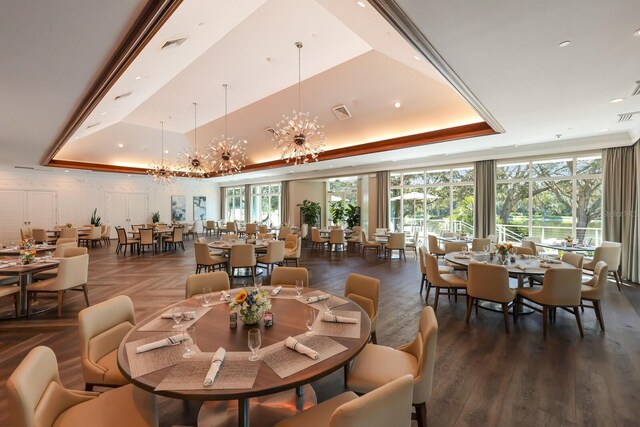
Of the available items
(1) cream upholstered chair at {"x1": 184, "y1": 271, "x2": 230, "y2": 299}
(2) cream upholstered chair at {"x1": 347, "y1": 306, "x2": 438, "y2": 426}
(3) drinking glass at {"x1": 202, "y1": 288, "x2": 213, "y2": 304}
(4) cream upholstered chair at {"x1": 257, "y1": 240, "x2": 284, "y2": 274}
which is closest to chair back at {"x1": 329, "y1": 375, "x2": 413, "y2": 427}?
(2) cream upholstered chair at {"x1": 347, "y1": 306, "x2": 438, "y2": 426}

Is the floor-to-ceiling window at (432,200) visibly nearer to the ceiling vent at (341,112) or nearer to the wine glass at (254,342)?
the ceiling vent at (341,112)

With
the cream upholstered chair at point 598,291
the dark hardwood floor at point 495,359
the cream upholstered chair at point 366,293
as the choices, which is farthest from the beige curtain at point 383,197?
the cream upholstered chair at point 366,293

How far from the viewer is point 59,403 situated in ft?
5.04

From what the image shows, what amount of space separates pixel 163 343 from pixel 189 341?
0.46ft

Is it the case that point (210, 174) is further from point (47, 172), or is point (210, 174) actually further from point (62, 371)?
point (62, 371)

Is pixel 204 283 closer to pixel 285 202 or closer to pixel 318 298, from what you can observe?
pixel 318 298

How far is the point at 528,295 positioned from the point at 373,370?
303cm

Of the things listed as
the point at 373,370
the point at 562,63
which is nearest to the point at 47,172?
the point at 373,370

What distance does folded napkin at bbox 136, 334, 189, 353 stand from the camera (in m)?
1.63

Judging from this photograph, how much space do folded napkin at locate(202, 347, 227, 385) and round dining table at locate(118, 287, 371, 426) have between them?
0.05 meters

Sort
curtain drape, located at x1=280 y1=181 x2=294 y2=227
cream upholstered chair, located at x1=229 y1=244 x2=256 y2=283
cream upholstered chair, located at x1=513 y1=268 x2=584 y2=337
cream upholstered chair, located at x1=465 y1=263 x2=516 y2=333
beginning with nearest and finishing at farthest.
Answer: cream upholstered chair, located at x1=513 y1=268 x2=584 y2=337
cream upholstered chair, located at x1=465 y1=263 x2=516 y2=333
cream upholstered chair, located at x1=229 y1=244 x2=256 y2=283
curtain drape, located at x1=280 y1=181 x2=294 y2=227

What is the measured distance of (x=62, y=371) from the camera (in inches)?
107

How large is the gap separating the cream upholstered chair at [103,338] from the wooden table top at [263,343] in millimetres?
359

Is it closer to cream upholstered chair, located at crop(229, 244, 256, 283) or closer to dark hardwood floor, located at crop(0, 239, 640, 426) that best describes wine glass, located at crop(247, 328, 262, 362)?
dark hardwood floor, located at crop(0, 239, 640, 426)
